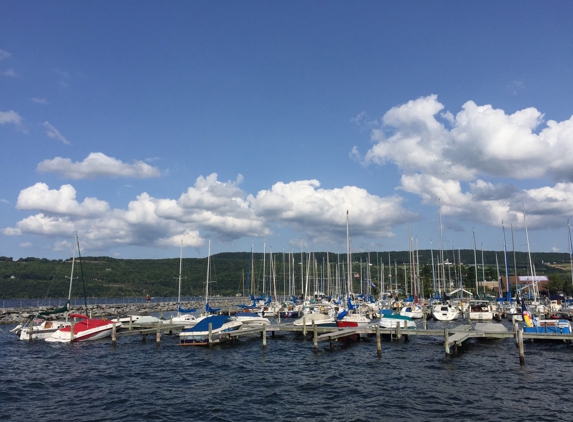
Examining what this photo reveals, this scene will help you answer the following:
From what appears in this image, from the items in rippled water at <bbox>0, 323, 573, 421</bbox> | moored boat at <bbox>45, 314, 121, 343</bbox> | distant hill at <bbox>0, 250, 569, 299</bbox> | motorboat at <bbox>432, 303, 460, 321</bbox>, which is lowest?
rippled water at <bbox>0, 323, 573, 421</bbox>

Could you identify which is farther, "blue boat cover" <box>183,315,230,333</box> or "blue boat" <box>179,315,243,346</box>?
"blue boat cover" <box>183,315,230,333</box>

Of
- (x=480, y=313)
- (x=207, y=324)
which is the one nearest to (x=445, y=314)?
(x=480, y=313)

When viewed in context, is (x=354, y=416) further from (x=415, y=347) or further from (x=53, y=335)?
(x=53, y=335)

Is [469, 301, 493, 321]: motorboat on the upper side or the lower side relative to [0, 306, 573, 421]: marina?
upper

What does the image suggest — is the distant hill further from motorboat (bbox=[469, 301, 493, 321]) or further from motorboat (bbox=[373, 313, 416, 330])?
motorboat (bbox=[373, 313, 416, 330])

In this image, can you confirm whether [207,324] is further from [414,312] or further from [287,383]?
[414,312]

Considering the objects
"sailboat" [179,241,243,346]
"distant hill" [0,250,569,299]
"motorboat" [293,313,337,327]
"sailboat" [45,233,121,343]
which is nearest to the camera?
"sailboat" [179,241,243,346]

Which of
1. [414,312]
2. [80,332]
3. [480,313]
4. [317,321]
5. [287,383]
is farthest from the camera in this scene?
[414,312]

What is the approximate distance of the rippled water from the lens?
21469 millimetres

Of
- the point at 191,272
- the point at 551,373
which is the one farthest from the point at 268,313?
the point at 191,272

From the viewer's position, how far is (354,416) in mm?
20828

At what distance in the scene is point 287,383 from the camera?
1070 inches

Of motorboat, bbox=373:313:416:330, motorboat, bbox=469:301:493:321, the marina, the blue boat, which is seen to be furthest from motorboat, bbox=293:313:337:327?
motorboat, bbox=469:301:493:321

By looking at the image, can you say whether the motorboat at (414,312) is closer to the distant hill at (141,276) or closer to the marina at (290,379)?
the marina at (290,379)
